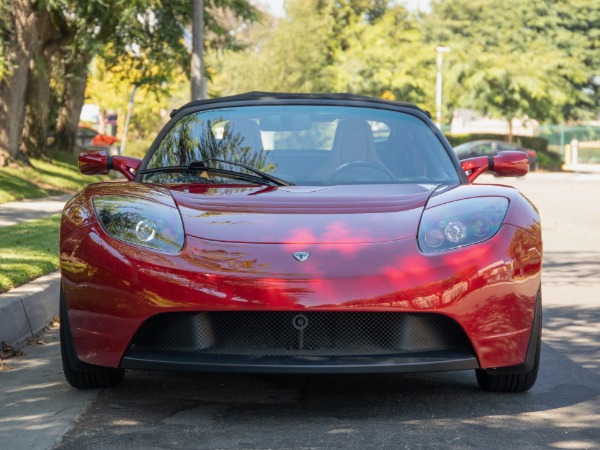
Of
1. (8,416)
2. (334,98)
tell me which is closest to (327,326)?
(8,416)

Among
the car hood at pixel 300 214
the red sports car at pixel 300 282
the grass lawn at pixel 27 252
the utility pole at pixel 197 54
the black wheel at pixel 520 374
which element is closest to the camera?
the red sports car at pixel 300 282

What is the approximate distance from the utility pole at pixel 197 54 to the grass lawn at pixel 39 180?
311cm

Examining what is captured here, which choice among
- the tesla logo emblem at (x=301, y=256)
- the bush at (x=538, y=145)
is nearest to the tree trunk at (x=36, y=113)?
the tesla logo emblem at (x=301, y=256)

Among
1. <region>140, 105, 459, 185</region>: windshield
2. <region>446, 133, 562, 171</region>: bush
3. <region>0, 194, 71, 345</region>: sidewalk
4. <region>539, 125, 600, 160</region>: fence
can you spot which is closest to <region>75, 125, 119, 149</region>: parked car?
<region>446, 133, 562, 171</region>: bush

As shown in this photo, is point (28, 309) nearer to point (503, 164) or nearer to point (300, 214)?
point (300, 214)

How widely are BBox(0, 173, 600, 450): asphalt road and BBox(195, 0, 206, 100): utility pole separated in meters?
19.9

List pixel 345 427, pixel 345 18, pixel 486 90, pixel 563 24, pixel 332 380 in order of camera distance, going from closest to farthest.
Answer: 1. pixel 345 427
2. pixel 332 380
3. pixel 486 90
4. pixel 345 18
5. pixel 563 24

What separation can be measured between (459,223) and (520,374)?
2.42 ft

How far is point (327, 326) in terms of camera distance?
468cm

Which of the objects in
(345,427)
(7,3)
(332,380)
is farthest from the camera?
(7,3)

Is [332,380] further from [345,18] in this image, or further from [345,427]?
[345,18]

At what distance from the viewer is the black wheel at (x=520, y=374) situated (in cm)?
493

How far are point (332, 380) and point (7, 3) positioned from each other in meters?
17.2

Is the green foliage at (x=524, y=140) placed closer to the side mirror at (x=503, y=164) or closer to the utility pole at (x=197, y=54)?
the utility pole at (x=197, y=54)
